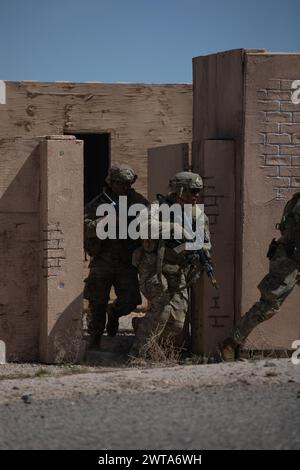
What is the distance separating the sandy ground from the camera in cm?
748

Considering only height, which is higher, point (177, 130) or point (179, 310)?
point (177, 130)

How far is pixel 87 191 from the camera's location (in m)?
15.9

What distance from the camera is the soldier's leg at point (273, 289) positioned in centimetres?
868

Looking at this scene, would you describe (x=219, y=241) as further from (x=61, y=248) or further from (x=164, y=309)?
(x=61, y=248)

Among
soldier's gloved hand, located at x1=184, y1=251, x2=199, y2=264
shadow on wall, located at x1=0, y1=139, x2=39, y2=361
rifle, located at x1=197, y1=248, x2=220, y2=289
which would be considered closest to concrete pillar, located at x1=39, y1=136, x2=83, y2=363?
shadow on wall, located at x1=0, y1=139, x2=39, y2=361

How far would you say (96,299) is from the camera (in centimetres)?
1005

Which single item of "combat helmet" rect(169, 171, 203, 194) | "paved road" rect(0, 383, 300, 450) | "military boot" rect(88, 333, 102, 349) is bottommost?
"military boot" rect(88, 333, 102, 349)

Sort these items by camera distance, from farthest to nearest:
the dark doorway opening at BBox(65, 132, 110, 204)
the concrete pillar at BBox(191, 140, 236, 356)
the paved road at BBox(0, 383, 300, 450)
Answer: the dark doorway opening at BBox(65, 132, 110, 204) < the concrete pillar at BBox(191, 140, 236, 356) < the paved road at BBox(0, 383, 300, 450)

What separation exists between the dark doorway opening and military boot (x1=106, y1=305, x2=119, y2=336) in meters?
5.29

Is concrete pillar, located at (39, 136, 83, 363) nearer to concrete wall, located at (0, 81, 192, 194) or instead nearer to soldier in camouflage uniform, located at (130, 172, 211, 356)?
soldier in camouflage uniform, located at (130, 172, 211, 356)

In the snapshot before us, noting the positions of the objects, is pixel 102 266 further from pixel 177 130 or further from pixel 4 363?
pixel 177 130

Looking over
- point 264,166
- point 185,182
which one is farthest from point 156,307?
point 264,166

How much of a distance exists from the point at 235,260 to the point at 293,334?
34.4 inches
